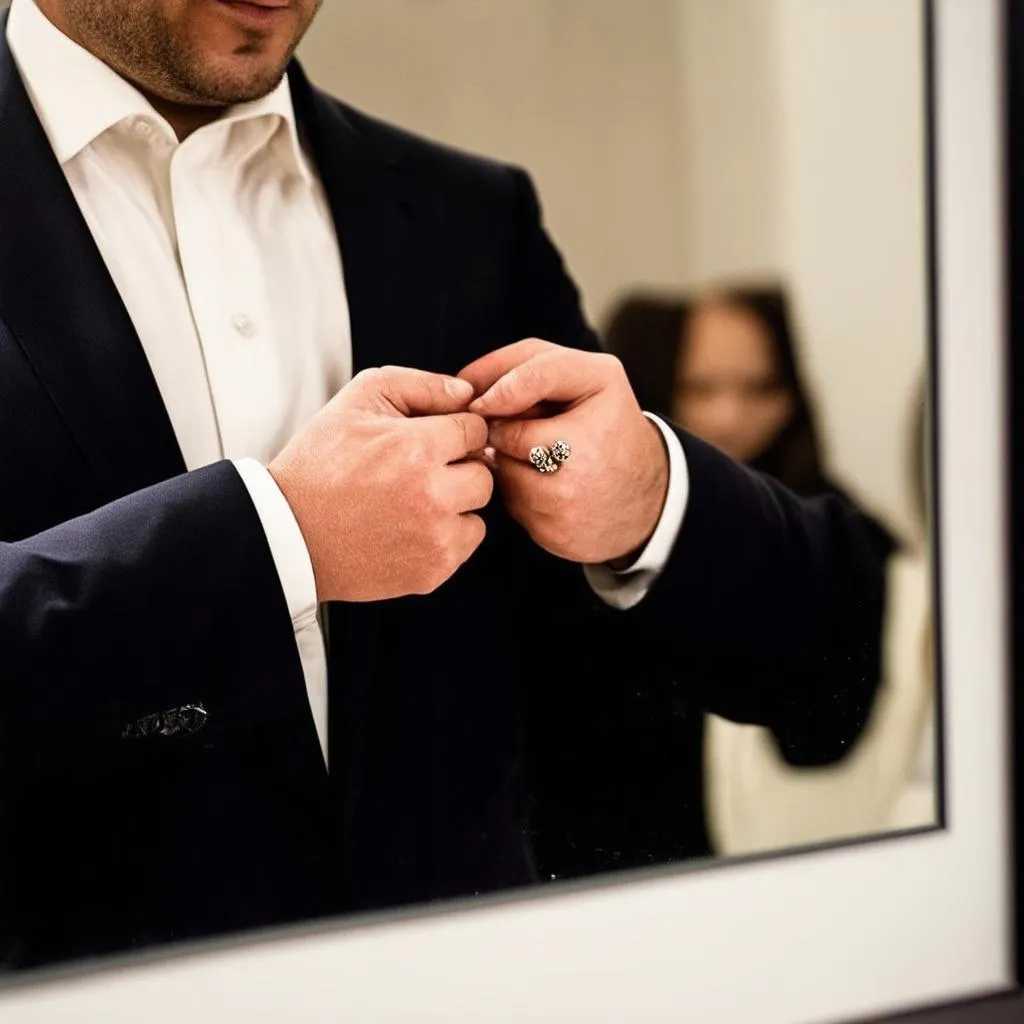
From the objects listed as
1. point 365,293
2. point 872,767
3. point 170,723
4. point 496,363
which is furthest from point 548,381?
point 872,767

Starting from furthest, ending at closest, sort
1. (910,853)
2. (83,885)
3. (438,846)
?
(910,853)
(438,846)
(83,885)

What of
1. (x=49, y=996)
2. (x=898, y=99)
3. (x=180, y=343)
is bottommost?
(x=49, y=996)

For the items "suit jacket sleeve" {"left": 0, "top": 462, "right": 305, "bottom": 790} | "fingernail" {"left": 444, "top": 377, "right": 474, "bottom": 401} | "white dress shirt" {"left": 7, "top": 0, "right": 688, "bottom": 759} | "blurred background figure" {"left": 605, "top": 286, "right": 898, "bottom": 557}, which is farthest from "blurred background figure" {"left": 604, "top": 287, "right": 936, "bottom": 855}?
"suit jacket sleeve" {"left": 0, "top": 462, "right": 305, "bottom": 790}

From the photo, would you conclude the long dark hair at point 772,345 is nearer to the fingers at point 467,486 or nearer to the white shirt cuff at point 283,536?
the fingers at point 467,486

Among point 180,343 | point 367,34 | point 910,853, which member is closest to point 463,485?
point 180,343

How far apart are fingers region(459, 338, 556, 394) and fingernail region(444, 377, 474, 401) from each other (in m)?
0.01

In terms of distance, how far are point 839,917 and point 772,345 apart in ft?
1.78

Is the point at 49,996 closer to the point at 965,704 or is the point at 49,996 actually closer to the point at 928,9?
the point at 965,704

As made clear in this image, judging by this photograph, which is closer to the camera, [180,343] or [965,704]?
[180,343]

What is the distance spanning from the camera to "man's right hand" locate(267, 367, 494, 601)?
866 mm

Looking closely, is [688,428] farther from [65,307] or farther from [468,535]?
[65,307]

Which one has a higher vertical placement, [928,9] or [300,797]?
[928,9]

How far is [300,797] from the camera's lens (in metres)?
0.92

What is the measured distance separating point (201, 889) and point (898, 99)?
90 cm
